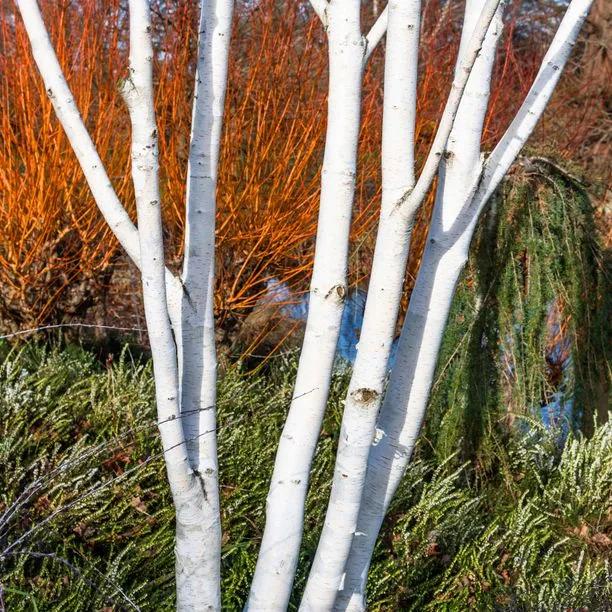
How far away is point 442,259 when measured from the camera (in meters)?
1.48

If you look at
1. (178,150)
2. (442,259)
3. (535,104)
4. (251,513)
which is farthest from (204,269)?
(178,150)

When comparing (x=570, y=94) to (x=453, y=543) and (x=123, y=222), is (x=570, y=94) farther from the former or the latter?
(x=123, y=222)

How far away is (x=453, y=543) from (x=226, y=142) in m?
2.22

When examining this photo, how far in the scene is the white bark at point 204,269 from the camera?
144cm

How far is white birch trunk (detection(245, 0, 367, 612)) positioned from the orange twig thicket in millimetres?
2036

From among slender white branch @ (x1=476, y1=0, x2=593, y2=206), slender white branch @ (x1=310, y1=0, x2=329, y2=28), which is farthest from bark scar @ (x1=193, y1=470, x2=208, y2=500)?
slender white branch @ (x1=310, y1=0, x2=329, y2=28)

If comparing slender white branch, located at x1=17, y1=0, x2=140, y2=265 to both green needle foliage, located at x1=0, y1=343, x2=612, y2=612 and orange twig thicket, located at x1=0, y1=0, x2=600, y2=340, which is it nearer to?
green needle foliage, located at x1=0, y1=343, x2=612, y2=612

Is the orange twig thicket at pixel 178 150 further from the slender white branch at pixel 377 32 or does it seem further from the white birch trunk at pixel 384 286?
the white birch trunk at pixel 384 286

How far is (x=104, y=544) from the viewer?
249cm

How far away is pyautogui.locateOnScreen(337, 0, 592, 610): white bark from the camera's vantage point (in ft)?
4.73

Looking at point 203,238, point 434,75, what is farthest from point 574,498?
point 434,75

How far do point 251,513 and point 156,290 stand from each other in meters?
1.54

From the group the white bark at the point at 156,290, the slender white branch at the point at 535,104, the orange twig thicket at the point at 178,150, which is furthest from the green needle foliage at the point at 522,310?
the white bark at the point at 156,290

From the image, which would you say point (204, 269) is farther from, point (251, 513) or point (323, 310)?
point (251, 513)
